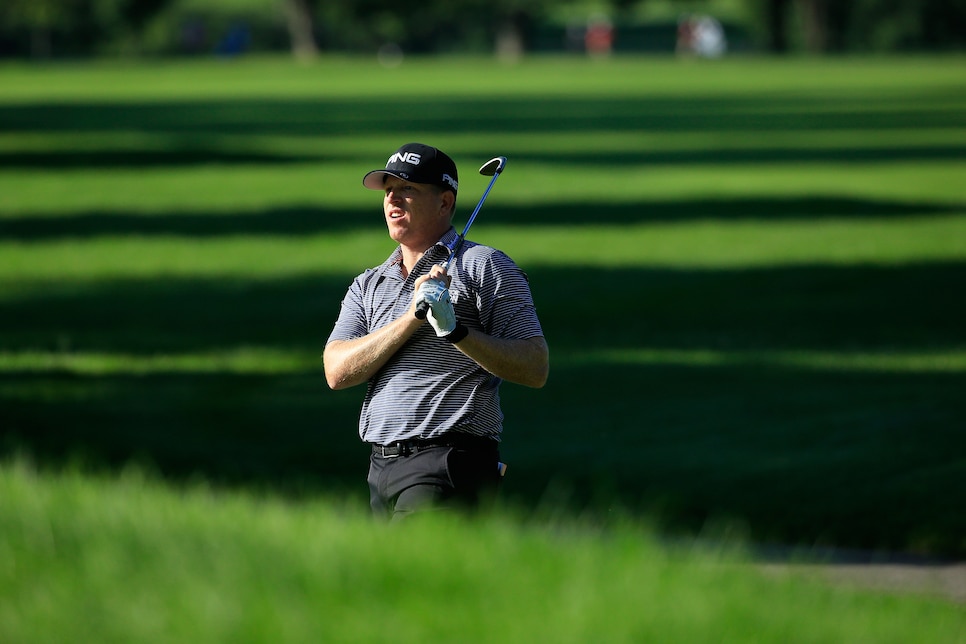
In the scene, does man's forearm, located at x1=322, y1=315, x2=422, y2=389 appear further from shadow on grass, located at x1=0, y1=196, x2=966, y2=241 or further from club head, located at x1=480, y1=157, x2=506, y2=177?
shadow on grass, located at x1=0, y1=196, x2=966, y2=241

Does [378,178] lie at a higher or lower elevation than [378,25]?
higher

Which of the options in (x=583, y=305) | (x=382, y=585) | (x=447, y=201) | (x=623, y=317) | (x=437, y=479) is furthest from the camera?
(x=583, y=305)

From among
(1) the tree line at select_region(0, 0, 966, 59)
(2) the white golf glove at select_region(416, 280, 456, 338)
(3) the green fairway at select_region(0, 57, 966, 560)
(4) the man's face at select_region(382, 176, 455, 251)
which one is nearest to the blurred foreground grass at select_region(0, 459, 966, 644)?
(2) the white golf glove at select_region(416, 280, 456, 338)

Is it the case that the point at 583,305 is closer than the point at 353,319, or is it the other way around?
the point at 353,319

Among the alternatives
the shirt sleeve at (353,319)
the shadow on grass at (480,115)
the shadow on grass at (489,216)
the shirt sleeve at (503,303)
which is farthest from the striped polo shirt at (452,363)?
the shadow on grass at (480,115)

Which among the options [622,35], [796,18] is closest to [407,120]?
[796,18]

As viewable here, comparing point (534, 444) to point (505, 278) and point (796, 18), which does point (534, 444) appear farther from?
point (796, 18)

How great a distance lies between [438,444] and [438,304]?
628mm

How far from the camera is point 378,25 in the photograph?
132625mm

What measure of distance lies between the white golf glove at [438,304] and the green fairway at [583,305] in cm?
118

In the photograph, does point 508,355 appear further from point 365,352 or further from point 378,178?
point 378,178

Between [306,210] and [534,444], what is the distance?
66.4ft

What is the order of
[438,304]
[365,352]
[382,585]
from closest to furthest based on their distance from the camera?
[382,585]
[438,304]
[365,352]

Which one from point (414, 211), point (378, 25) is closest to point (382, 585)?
point (414, 211)
